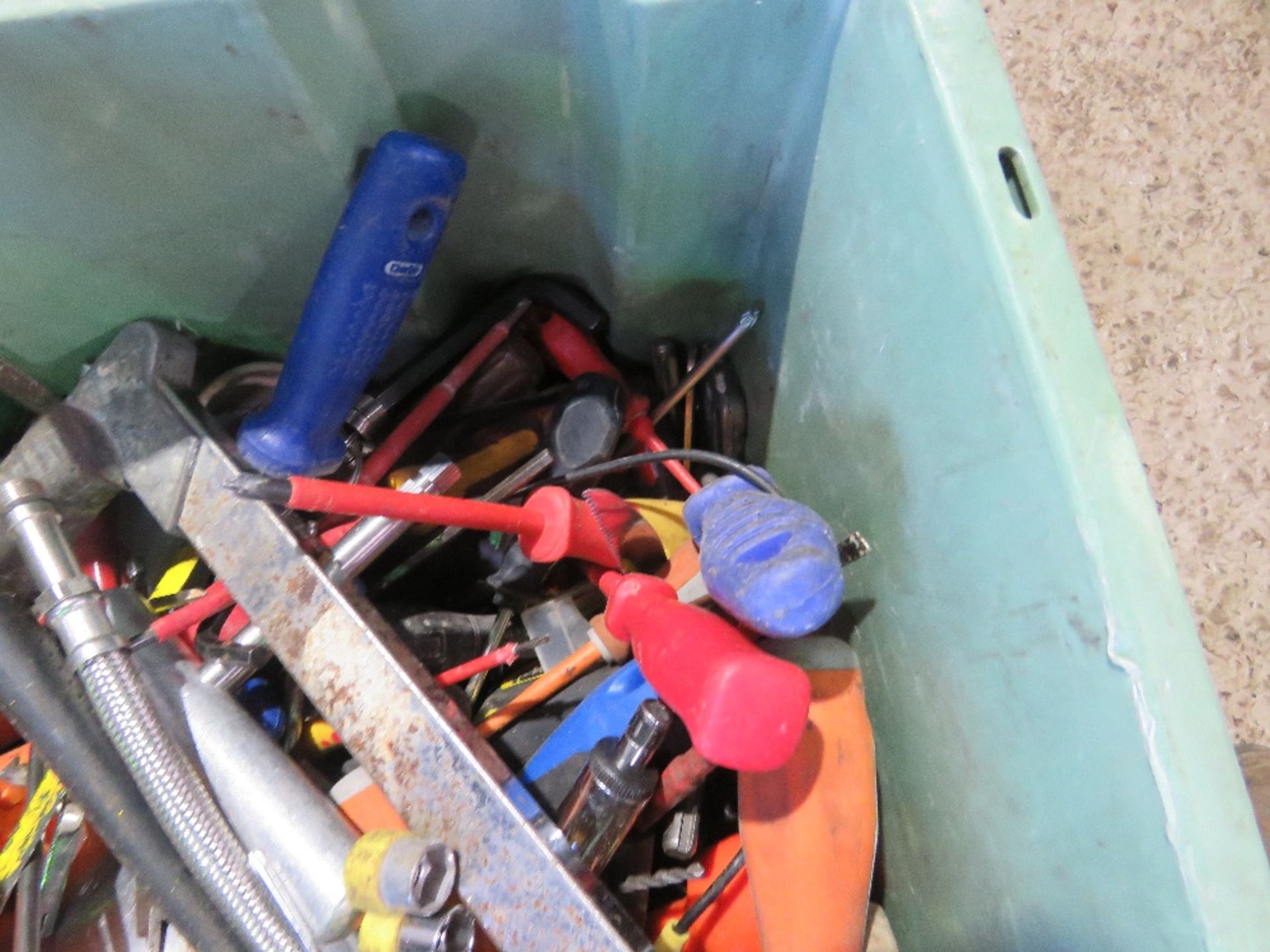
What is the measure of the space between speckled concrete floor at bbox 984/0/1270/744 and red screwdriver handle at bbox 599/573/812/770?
559mm

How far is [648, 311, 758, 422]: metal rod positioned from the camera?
22.6 inches

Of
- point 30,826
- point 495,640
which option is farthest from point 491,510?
point 30,826

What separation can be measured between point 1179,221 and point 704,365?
52 cm

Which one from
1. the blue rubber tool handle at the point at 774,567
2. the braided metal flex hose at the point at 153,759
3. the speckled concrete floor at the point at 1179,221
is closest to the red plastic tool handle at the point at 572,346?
the blue rubber tool handle at the point at 774,567

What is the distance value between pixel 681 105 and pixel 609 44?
5cm

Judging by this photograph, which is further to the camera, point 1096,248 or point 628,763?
point 1096,248

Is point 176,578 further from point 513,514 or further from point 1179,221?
point 1179,221

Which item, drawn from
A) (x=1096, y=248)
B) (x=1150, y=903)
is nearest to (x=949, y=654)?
(x=1150, y=903)

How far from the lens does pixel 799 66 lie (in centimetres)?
40

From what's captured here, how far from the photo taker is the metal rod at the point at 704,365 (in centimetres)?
58

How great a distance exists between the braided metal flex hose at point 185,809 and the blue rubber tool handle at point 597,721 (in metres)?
0.16

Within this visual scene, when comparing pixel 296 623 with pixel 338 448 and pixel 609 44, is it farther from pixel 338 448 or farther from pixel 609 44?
pixel 609 44

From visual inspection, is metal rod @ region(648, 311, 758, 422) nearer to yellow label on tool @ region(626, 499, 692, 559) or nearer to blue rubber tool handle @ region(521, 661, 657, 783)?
yellow label on tool @ region(626, 499, 692, 559)

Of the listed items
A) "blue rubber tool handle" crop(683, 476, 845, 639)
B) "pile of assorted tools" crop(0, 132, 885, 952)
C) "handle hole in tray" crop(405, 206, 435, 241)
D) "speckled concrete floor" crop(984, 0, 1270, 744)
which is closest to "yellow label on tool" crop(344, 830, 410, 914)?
"pile of assorted tools" crop(0, 132, 885, 952)
